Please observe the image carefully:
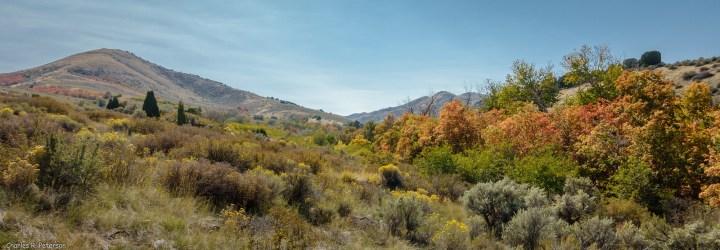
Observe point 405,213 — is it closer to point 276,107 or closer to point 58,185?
point 58,185

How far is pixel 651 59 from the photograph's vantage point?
5972cm

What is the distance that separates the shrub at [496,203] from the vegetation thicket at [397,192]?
32 millimetres

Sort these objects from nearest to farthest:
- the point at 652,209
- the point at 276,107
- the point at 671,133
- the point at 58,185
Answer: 1. the point at 58,185
2. the point at 652,209
3. the point at 671,133
4. the point at 276,107

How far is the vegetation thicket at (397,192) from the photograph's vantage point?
4867 mm

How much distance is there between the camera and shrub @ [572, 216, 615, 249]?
6760 millimetres

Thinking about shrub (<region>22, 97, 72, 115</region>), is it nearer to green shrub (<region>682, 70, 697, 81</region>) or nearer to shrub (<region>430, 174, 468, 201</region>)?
shrub (<region>430, 174, 468, 201</region>)

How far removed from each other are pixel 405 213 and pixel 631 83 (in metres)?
12.7

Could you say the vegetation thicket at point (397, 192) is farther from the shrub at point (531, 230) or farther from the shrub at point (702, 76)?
the shrub at point (702, 76)

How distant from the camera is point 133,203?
542 centimetres

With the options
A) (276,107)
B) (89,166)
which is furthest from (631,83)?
(276,107)

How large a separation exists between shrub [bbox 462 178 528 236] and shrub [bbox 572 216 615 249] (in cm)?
128

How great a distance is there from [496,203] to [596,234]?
1938mm

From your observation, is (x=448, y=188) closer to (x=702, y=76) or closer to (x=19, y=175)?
(x=19, y=175)

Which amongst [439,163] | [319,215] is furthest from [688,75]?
[319,215]
